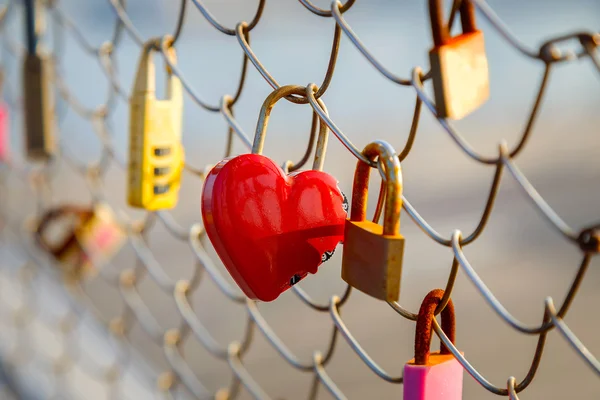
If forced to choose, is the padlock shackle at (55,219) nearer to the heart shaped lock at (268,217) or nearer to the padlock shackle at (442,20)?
the heart shaped lock at (268,217)

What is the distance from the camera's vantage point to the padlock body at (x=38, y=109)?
126cm

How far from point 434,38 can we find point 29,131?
3.04ft

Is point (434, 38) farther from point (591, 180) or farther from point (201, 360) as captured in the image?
point (591, 180)

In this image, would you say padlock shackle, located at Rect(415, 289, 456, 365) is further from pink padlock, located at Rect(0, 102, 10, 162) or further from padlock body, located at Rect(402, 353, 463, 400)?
pink padlock, located at Rect(0, 102, 10, 162)

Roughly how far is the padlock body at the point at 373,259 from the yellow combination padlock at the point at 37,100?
0.85 m

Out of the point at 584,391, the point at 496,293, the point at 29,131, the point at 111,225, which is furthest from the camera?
the point at 496,293

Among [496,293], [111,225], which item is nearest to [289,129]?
[496,293]

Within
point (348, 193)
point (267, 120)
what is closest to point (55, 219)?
point (267, 120)

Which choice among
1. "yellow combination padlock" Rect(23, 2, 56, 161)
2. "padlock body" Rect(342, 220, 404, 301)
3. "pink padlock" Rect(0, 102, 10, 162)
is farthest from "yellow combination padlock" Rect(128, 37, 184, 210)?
"pink padlock" Rect(0, 102, 10, 162)

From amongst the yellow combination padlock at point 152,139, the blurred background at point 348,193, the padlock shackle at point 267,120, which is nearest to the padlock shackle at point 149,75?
the yellow combination padlock at point 152,139

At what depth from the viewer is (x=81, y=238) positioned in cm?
141

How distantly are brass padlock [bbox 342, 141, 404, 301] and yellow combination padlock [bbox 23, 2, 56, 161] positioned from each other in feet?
2.79

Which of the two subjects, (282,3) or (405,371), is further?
(282,3)

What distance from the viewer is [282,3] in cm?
752
